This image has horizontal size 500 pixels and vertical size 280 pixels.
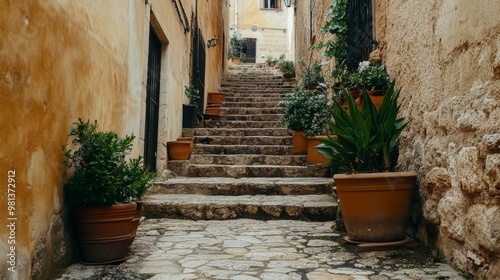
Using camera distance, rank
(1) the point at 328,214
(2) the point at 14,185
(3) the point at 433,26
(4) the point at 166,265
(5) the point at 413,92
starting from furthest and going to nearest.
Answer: (1) the point at 328,214 < (5) the point at 413,92 < (3) the point at 433,26 < (4) the point at 166,265 < (2) the point at 14,185

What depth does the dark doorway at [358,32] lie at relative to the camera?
4.84 metres

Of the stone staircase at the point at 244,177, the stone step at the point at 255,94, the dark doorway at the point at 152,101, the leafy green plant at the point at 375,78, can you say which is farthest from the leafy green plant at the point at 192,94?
the leafy green plant at the point at 375,78

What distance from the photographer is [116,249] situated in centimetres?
262

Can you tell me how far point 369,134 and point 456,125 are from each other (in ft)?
2.42

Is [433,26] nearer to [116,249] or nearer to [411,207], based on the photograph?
[411,207]

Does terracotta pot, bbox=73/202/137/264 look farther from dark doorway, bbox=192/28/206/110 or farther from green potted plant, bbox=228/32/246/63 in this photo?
green potted plant, bbox=228/32/246/63

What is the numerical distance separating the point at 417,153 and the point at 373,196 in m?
0.47

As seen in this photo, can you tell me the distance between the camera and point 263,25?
74.7ft

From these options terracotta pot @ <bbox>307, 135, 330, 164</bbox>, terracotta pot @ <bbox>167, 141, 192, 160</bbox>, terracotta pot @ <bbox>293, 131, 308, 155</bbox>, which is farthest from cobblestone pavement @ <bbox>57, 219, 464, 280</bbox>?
terracotta pot @ <bbox>293, 131, 308, 155</bbox>

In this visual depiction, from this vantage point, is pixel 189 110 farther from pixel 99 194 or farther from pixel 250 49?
pixel 250 49

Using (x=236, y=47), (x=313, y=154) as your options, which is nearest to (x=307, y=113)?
(x=313, y=154)

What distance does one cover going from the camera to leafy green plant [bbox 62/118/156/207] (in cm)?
251

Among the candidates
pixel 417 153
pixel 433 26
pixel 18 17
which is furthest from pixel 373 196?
pixel 18 17

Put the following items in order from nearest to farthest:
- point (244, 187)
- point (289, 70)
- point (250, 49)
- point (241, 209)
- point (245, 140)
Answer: point (241, 209), point (244, 187), point (245, 140), point (289, 70), point (250, 49)
